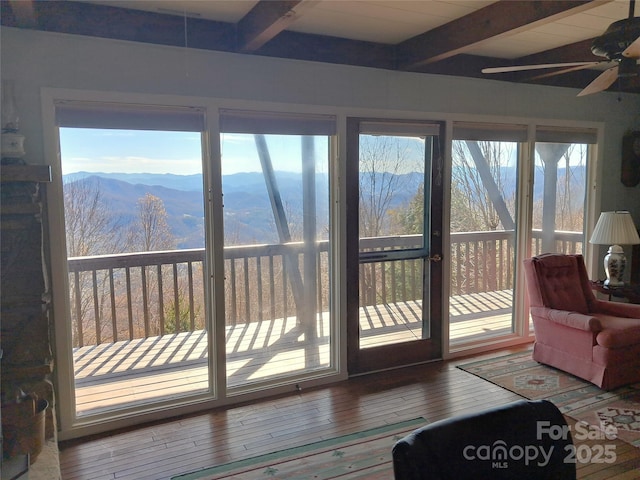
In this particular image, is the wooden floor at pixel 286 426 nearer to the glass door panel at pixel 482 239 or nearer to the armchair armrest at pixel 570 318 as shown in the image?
the armchair armrest at pixel 570 318

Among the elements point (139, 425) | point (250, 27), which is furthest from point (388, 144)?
point (139, 425)

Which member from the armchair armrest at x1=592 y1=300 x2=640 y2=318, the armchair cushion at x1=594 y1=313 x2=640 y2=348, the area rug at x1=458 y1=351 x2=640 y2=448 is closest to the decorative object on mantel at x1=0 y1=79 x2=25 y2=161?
the area rug at x1=458 y1=351 x2=640 y2=448

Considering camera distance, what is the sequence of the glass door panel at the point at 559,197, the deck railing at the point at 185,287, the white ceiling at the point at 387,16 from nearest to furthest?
the white ceiling at the point at 387,16 < the deck railing at the point at 185,287 < the glass door panel at the point at 559,197

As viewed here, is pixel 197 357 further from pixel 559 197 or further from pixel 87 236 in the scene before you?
pixel 559 197

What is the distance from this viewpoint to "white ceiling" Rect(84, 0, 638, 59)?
2812mm

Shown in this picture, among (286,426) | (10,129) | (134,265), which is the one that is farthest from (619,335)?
(10,129)

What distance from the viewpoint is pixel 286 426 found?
314 centimetres

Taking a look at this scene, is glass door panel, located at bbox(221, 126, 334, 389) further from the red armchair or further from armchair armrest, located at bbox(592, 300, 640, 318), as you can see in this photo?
armchair armrest, located at bbox(592, 300, 640, 318)

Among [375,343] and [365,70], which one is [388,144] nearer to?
[365,70]

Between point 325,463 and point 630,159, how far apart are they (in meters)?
4.49

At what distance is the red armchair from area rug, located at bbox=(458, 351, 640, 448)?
0.09 meters

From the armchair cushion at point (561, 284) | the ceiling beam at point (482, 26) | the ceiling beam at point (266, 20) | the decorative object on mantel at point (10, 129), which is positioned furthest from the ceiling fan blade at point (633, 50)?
the decorative object on mantel at point (10, 129)

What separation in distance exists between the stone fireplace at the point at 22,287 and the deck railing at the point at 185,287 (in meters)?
0.55

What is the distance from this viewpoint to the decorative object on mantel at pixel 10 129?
2.54 metres
